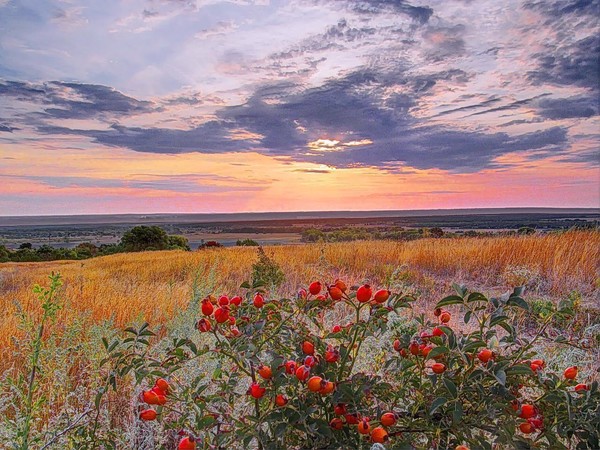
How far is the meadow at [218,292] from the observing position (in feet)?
9.27

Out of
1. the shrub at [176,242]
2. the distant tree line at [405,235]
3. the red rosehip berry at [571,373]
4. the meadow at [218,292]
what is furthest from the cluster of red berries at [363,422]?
the shrub at [176,242]

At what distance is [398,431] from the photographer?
1263mm

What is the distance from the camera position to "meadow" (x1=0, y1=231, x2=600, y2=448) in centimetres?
283

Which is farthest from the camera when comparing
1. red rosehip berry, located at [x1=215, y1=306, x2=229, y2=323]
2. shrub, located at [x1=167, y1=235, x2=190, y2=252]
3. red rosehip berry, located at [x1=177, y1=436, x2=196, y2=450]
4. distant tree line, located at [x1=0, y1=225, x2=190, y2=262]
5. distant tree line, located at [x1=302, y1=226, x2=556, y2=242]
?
shrub, located at [x1=167, y1=235, x2=190, y2=252]

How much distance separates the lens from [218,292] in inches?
251

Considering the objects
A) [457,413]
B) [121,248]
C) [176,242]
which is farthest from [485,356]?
[176,242]

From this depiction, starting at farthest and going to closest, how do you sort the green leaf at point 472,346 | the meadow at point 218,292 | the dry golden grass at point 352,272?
1. the dry golden grass at point 352,272
2. the meadow at point 218,292
3. the green leaf at point 472,346

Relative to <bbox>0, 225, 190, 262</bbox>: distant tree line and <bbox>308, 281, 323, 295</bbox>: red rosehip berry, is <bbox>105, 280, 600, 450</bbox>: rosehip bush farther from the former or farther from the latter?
<bbox>0, 225, 190, 262</bbox>: distant tree line

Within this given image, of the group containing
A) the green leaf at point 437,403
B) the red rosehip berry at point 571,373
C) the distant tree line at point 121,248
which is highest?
the red rosehip berry at point 571,373

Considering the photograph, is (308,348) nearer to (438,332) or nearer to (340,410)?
(340,410)

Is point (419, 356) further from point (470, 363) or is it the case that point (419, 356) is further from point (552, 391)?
point (552, 391)

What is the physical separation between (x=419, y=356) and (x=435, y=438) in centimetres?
24

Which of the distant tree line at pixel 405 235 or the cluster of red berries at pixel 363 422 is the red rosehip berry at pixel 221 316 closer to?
the cluster of red berries at pixel 363 422

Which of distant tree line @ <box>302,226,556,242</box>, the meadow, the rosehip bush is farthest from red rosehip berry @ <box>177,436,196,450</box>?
distant tree line @ <box>302,226,556,242</box>
